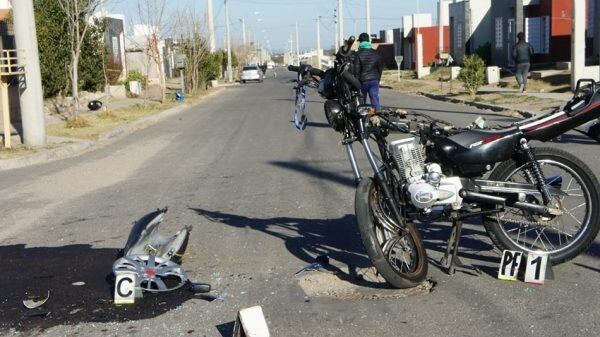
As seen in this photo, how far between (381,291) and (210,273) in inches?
54.1

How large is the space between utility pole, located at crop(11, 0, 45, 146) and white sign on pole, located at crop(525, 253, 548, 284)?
12.4 meters

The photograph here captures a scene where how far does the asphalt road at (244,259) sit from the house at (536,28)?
25526 millimetres

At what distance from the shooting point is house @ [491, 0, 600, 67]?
3516 cm

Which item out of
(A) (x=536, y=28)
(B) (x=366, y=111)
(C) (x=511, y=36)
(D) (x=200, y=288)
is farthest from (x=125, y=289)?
(C) (x=511, y=36)

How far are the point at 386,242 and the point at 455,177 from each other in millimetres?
660

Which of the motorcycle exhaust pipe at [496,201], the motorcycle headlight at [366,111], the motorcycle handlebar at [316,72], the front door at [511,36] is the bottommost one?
the motorcycle exhaust pipe at [496,201]

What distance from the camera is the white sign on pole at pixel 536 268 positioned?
16.3 ft

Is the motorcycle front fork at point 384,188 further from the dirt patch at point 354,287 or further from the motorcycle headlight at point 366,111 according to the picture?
the dirt patch at point 354,287

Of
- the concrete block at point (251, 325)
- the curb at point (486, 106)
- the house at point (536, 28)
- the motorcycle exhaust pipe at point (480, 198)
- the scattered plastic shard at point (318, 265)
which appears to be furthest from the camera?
the house at point (536, 28)

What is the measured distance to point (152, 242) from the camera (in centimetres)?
556

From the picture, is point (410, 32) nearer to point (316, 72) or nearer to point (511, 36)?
point (511, 36)

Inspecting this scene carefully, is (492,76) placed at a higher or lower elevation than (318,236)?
higher

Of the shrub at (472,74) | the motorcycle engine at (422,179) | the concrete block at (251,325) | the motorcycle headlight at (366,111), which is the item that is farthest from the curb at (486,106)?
the concrete block at (251,325)

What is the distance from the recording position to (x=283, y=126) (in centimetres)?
1814
